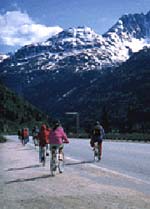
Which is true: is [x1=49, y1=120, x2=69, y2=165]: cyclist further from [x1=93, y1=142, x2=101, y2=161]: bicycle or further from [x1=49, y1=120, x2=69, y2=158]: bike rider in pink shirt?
[x1=93, y1=142, x2=101, y2=161]: bicycle

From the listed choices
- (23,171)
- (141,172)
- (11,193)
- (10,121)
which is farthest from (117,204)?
(10,121)

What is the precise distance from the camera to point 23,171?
21.2 metres

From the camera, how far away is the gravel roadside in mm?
11938

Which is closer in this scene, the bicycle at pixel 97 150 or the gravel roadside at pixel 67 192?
the gravel roadside at pixel 67 192

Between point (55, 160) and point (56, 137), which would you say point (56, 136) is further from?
point (55, 160)

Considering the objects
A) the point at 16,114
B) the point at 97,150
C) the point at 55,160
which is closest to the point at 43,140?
the point at 97,150

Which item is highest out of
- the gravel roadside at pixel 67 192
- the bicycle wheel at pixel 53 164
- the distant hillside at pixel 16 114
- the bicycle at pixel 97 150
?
the distant hillside at pixel 16 114

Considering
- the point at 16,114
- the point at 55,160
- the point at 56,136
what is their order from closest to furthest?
1. the point at 56,136
2. the point at 55,160
3. the point at 16,114

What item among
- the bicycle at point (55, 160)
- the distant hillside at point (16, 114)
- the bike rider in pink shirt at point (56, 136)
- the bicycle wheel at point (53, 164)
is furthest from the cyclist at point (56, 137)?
the distant hillside at point (16, 114)

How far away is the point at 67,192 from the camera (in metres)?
14.2

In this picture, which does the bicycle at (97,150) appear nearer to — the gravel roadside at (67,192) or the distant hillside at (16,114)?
the gravel roadside at (67,192)

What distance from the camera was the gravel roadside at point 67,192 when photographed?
39.2 ft

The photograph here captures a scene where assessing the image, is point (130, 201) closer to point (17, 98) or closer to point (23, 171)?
point (23, 171)

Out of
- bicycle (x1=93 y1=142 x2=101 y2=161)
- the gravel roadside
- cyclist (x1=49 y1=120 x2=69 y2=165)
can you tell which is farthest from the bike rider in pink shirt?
bicycle (x1=93 y1=142 x2=101 y2=161)
